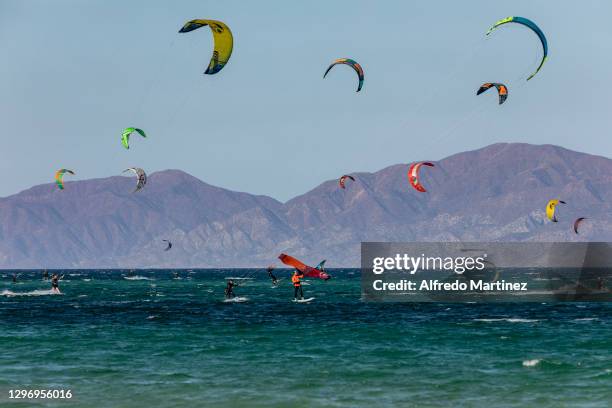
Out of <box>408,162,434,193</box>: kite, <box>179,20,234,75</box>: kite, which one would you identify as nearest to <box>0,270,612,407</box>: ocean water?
<box>408,162,434,193</box>: kite

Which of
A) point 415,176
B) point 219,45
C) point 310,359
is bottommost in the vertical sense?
point 310,359

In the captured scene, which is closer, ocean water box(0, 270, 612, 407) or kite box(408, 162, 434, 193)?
ocean water box(0, 270, 612, 407)

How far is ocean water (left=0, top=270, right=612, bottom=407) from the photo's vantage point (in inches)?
1158

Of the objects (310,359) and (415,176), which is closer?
(310,359)

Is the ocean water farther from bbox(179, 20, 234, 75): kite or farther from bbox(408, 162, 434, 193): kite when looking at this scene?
bbox(179, 20, 234, 75): kite

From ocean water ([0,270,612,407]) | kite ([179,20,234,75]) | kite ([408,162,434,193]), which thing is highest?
kite ([179,20,234,75])

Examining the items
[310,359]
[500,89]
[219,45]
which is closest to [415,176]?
A: [500,89]

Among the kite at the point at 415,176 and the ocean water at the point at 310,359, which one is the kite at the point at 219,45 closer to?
the ocean water at the point at 310,359

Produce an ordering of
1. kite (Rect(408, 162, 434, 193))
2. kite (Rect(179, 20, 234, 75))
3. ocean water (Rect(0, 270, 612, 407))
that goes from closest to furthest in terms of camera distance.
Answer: ocean water (Rect(0, 270, 612, 407)), kite (Rect(179, 20, 234, 75)), kite (Rect(408, 162, 434, 193))

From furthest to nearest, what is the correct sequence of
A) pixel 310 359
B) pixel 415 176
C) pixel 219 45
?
pixel 415 176, pixel 219 45, pixel 310 359

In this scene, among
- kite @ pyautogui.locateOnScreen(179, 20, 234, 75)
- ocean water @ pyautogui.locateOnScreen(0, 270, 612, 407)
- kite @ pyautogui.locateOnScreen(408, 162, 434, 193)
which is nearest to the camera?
ocean water @ pyautogui.locateOnScreen(0, 270, 612, 407)

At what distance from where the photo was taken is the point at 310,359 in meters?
37.5

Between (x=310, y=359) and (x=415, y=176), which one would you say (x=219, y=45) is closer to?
(x=310, y=359)

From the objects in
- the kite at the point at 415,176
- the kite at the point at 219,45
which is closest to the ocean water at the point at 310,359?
the kite at the point at 415,176
